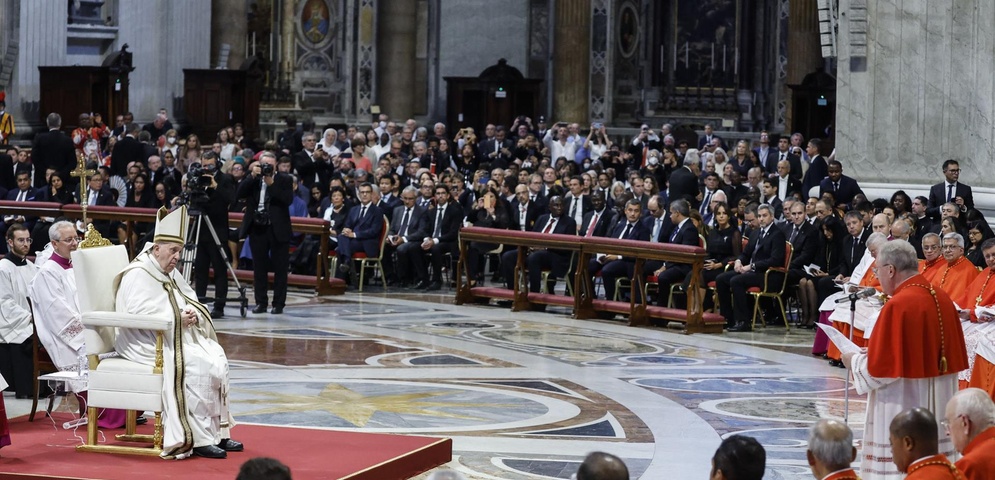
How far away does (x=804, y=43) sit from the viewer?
3011 cm

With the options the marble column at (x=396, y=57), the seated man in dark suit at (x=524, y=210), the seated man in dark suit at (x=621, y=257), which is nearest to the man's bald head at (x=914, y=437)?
the seated man in dark suit at (x=621, y=257)

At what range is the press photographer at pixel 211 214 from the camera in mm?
14750

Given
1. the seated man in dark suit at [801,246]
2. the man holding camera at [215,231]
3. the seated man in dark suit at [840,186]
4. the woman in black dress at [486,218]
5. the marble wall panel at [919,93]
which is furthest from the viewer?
the woman in black dress at [486,218]

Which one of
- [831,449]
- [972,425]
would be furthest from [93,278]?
[972,425]

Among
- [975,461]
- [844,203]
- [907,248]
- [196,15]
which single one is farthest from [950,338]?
[196,15]

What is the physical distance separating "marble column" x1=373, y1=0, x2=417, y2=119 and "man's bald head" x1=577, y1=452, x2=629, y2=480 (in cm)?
2685

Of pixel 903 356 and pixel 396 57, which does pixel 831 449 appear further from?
pixel 396 57

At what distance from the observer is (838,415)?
35.8ft

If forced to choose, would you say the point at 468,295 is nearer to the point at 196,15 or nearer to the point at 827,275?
the point at 827,275

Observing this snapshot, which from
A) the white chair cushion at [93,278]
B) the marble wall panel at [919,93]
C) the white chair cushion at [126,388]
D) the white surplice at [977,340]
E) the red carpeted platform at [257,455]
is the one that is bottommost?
the red carpeted platform at [257,455]

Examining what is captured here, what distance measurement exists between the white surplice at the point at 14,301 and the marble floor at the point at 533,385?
0.49 metres

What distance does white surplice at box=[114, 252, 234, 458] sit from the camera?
28.1ft

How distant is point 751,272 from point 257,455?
7650 millimetres

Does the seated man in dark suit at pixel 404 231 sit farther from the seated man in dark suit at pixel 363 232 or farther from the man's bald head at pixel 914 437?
the man's bald head at pixel 914 437
